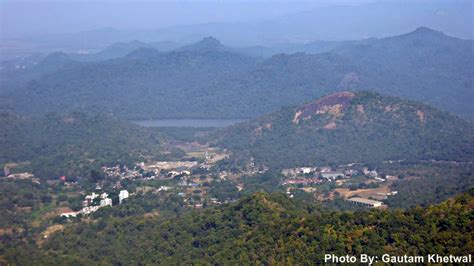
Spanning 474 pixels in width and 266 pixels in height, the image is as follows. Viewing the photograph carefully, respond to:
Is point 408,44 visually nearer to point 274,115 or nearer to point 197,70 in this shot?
point 197,70

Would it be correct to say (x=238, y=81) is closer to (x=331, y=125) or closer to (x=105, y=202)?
(x=331, y=125)

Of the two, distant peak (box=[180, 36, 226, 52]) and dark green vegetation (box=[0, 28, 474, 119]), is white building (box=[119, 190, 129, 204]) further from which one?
distant peak (box=[180, 36, 226, 52])

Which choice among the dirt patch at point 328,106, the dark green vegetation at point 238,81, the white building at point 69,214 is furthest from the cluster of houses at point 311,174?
the dark green vegetation at point 238,81

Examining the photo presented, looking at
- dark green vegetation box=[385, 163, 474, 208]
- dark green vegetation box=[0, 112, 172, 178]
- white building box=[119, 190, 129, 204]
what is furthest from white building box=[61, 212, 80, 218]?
dark green vegetation box=[385, 163, 474, 208]

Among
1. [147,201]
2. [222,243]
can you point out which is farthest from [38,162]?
[222,243]

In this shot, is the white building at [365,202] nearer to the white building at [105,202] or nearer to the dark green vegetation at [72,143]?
the white building at [105,202]
